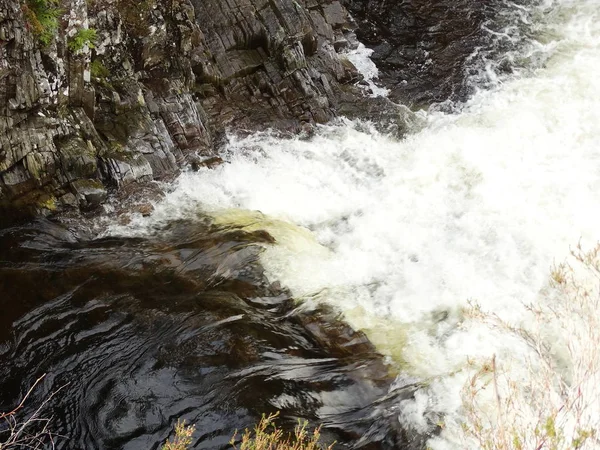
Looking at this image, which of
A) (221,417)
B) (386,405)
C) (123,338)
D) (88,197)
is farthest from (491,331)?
(88,197)

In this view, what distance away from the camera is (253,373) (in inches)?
319

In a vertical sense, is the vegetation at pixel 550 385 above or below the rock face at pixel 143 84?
below

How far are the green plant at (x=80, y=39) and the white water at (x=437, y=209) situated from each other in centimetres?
319

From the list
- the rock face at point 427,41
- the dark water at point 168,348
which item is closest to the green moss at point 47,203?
the dark water at point 168,348

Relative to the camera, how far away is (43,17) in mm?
9898

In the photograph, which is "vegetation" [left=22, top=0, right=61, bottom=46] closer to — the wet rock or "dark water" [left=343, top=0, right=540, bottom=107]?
the wet rock

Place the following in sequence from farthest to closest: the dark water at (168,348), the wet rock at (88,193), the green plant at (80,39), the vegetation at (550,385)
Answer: the green plant at (80,39), the wet rock at (88,193), the dark water at (168,348), the vegetation at (550,385)

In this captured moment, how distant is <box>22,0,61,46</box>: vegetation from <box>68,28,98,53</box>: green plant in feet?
1.27

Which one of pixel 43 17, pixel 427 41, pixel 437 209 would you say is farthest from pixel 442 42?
pixel 43 17

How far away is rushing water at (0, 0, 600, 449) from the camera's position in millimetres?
7805

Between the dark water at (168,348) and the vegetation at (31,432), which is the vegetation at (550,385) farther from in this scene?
the vegetation at (31,432)

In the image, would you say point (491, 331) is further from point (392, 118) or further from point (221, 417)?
point (392, 118)

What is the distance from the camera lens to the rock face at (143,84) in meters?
9.82

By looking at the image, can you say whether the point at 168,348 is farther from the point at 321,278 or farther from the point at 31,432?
the point at 321,278
